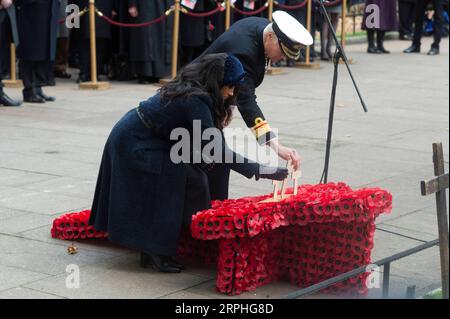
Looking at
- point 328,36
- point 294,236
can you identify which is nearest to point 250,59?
point 294,236

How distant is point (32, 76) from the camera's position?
12.2 m

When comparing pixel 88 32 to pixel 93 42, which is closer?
pixel 93 42

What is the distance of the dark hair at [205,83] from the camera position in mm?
5586

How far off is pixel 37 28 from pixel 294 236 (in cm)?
722

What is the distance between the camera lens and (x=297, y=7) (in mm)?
16719

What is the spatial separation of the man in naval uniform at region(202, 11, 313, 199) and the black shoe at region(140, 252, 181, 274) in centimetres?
59

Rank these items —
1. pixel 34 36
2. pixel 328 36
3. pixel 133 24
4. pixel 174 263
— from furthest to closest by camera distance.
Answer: pixel 328 36 → pixel 133 24 → pixel 34 36 → pixel 174 263

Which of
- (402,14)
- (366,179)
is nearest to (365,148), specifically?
(366,179)

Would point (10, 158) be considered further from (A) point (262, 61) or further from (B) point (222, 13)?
(B) point (222, 13)

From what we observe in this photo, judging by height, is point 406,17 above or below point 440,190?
below

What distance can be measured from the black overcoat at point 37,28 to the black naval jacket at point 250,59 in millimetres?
6268

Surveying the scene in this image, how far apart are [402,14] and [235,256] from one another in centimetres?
1780

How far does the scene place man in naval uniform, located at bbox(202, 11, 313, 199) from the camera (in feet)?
19.7

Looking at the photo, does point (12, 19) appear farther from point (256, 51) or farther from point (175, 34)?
point (256, 51)
